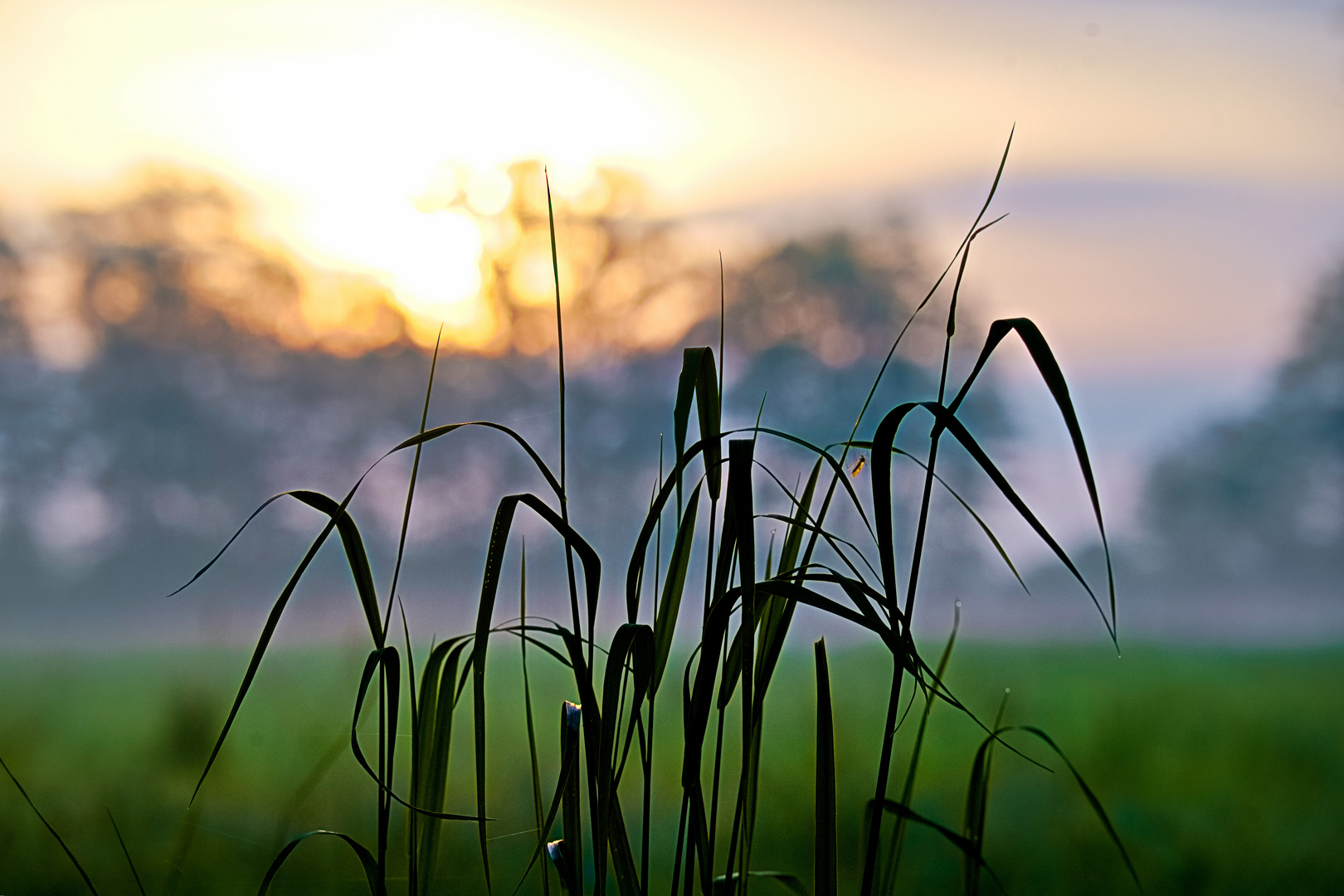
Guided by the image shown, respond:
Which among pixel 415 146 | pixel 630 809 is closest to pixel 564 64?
pixel 415 146

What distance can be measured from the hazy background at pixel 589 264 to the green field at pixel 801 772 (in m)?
0.09

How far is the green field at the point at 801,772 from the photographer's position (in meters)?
1.26

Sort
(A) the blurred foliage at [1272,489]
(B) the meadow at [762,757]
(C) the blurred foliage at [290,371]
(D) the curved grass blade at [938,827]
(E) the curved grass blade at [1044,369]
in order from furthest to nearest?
1. (A) the blurred foliage at [1272,489]
2. (C) the blurred foliage at [290,371]
3. (B) the meadow at [762,757]
4. (D) the curved grass blade at [938,827]
5. (E) the curved grass blade at [1044,369]

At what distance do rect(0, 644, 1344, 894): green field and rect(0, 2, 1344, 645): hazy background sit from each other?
3.4 inches

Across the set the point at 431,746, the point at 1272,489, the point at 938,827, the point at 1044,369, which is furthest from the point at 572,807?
the point at 1272,489

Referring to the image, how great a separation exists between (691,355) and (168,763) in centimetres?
116

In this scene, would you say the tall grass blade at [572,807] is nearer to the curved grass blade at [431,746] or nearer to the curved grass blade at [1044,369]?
the curved grass blade at [431,746]

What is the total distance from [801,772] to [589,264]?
2.85 ft

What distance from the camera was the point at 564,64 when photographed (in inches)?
50.4

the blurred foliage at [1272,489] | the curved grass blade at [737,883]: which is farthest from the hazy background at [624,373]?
the curved grass blade at [737,883]

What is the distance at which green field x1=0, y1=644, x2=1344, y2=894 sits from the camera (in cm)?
126

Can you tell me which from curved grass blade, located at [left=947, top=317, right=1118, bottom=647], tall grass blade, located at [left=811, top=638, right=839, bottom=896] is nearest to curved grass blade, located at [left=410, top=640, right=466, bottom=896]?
tall grass blade, located at [left=811, top=638, right=839, bottom=896]

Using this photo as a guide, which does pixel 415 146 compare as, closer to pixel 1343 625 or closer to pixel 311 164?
pixel 311 164

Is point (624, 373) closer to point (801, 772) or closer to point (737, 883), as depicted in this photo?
point (801, 772)
